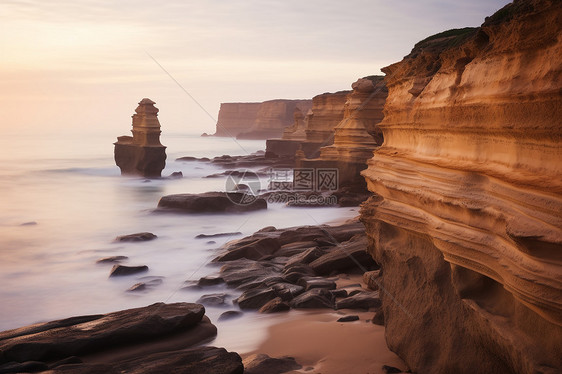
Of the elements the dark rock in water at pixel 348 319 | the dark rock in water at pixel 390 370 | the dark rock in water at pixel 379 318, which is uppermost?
the dark rock in water at pixel 390 370

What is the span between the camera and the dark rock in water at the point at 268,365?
4359mm

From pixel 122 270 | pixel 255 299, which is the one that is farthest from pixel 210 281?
pixel 122 270

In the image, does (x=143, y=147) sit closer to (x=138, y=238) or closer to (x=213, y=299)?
(x=138, y=238)

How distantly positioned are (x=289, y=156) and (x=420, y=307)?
3158 centimetres

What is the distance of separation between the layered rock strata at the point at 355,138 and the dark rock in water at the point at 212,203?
3268 mm

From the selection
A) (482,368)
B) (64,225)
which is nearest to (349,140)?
(64,225)

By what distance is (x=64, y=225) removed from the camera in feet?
52.2

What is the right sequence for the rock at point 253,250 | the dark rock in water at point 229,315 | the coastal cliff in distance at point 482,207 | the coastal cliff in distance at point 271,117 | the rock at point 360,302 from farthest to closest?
the coastal cliff in distance at point 271,117 < the rock at point 253,250 < the dark rock in water at point 229,315 < the rock at point 360,302 < the coastal cliff in distance at point 482,207

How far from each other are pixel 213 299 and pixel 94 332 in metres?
2.06

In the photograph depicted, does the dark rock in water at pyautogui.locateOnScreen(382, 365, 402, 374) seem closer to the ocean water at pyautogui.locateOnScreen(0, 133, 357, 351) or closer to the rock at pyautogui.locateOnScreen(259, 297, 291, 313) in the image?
the ocean water at pyautogui.locateOnScreen(0, 133, 357, 351)

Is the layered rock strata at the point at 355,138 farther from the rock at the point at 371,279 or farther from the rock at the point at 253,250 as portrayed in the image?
the rock at the point at 371,279

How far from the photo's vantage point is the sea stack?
26.4 metres

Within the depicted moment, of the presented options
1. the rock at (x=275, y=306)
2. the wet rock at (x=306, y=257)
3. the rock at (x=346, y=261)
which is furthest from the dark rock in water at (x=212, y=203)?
the rock at (x=275, y=306)

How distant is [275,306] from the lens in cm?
627
